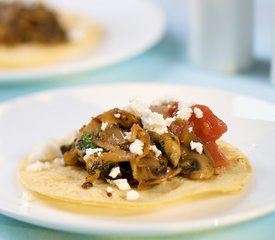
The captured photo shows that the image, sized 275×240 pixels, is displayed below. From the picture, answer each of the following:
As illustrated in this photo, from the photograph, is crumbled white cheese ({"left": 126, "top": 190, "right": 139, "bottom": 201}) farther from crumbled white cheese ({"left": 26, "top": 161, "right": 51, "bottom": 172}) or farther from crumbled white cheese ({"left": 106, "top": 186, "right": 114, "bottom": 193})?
crumbled white cheese ({"left": 26, "top": 161, "right": 51, "bottom": 172})

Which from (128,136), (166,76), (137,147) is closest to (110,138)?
(128,136)

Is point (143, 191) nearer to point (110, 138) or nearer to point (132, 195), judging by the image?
point (132, 195)

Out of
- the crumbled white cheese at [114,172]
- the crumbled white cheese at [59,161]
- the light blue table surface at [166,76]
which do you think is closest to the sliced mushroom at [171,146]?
the crumbled white cheese at [114,172]

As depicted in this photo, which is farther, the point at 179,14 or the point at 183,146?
the point at 179,14

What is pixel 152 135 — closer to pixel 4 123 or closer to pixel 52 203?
pixel 52 203

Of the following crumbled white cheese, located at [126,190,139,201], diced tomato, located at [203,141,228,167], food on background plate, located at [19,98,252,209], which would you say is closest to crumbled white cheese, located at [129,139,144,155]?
food on background plate, located at [19,98,252,209]

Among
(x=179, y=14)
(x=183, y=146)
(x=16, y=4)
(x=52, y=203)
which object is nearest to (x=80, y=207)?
(x=52, y=203)
